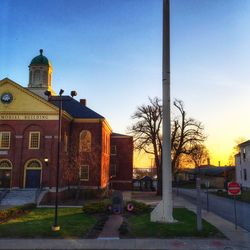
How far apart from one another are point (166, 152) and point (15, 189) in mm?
20094

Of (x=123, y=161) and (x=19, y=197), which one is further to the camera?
(x=123, y=161)

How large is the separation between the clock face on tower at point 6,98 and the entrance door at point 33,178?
7511 millimetres

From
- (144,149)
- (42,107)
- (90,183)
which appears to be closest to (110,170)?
(144,149)

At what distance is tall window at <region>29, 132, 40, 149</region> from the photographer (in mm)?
35250

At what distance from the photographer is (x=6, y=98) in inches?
1400

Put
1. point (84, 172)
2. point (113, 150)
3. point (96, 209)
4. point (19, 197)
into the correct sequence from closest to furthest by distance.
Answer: point (96, 209)
point (19, 197)
point (84, 172)
point (113, 150)

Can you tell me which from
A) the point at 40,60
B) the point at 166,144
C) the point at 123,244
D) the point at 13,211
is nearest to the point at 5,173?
the point at 13,211

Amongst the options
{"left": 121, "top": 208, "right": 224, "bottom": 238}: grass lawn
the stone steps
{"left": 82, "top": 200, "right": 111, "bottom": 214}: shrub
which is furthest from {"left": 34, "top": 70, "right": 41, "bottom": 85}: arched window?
{"left": 121, "top": 208, "right": 224, "bottom": 238}: grass lawn

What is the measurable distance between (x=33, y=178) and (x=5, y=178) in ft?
9.77

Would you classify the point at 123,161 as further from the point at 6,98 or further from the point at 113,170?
the point at 6,98

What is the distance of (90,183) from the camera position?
40.3m

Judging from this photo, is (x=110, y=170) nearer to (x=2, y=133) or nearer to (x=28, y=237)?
(x=2, y=133)

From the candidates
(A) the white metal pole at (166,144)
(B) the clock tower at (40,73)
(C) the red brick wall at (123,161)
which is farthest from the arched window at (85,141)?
(A) the white metal pole at (166,144)

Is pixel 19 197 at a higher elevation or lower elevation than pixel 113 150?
lower
